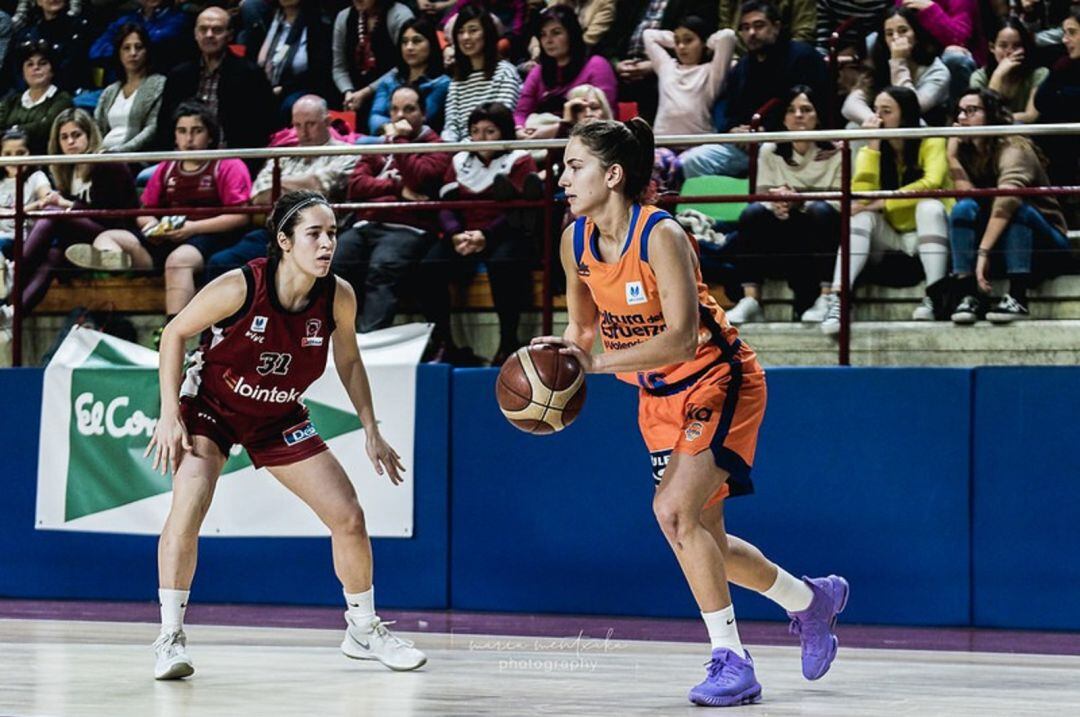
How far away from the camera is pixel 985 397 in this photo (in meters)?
7.91

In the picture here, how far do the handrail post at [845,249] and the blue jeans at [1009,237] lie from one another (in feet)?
1.58

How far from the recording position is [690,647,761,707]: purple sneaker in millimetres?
5105

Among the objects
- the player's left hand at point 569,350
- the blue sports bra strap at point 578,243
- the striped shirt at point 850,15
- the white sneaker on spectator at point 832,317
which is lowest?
the player's left hand at point 569,350

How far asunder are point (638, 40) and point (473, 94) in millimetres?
1193

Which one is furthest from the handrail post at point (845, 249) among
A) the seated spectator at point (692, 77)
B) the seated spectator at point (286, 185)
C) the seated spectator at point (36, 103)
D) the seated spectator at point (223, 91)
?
the seated spectator at point (36, 103)

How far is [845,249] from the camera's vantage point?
784cm

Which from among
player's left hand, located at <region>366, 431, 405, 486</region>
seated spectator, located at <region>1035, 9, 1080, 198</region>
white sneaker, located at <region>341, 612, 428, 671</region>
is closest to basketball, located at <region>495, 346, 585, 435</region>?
player's left hand, located at <region>366, 431, 405, 486</region>

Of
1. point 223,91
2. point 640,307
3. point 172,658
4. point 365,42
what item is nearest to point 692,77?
point 365,42

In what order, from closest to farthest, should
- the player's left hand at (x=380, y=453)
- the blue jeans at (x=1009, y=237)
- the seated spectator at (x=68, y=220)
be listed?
the player's left hand at (x=380, y=453) < the blue jeans at (x=1009, y=237) < the seated spectator at (x=68, y=220)

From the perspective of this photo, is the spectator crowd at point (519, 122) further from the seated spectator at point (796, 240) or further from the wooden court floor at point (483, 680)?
the wooden court floor at point (483, 680)

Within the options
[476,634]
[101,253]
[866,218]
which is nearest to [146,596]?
[101,253]

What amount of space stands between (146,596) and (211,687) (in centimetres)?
381

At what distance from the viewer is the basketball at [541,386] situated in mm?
5281

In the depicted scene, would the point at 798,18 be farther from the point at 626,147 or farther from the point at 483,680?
the point at 483,680
